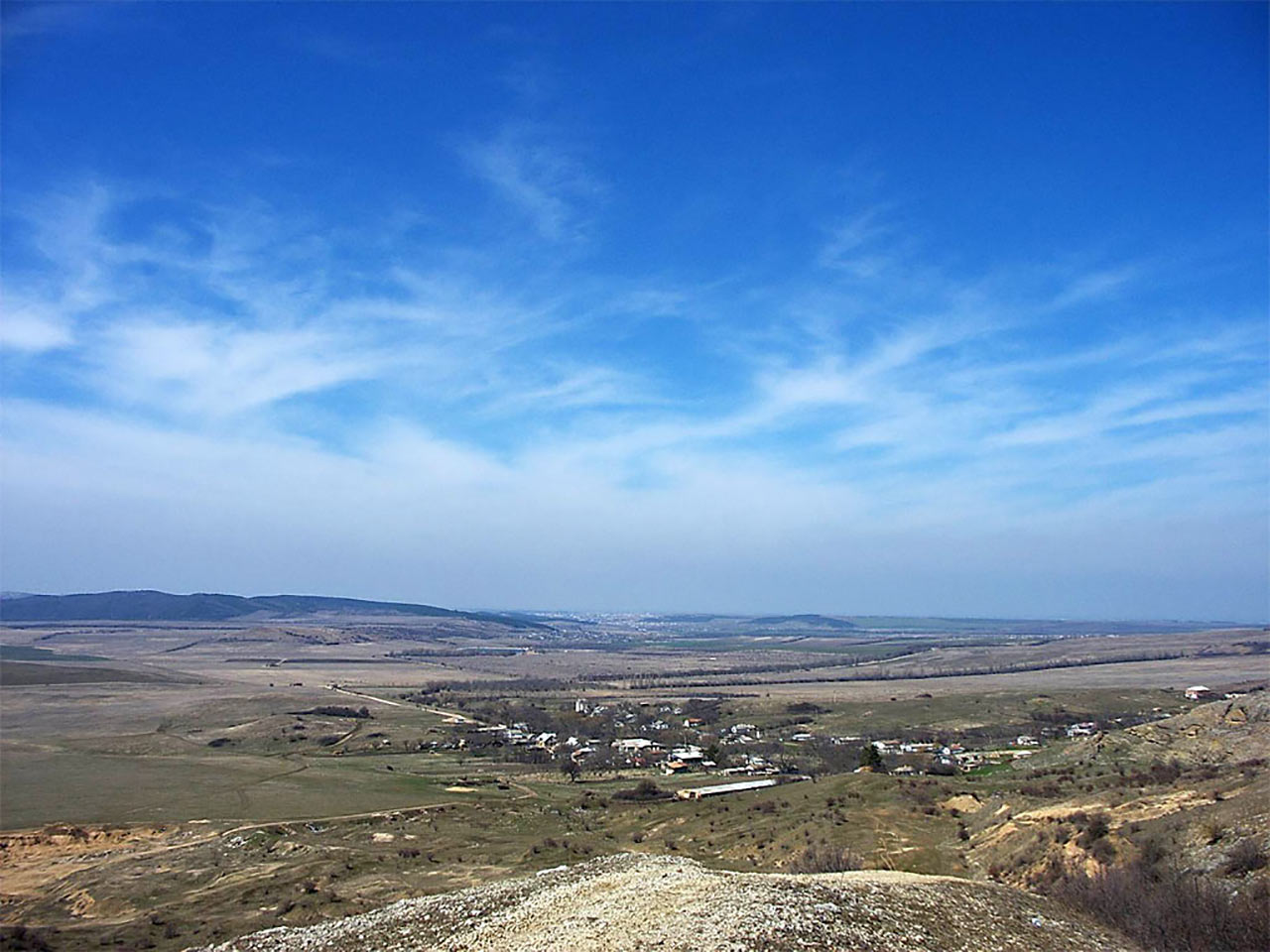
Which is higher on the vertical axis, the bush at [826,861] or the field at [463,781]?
the bush at [826,861]

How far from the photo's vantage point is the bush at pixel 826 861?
27.5 metres

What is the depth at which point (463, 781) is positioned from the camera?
57.2m

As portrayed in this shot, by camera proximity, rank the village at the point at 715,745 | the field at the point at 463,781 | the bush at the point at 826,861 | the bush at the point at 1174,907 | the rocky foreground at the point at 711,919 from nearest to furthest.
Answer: the rocky foreground at the point at 711,919, the bush at the point at 1174,907, the bush at the point at 826,861, the field at the point at 463,781, the village at the point at 715,745

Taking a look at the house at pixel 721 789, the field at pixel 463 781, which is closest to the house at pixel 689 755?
the field at pixel 463 781

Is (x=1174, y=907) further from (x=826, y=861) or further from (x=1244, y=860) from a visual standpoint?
(x=826, y=861)

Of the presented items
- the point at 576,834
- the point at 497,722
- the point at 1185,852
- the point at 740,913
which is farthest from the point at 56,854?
A: the point at 497,722

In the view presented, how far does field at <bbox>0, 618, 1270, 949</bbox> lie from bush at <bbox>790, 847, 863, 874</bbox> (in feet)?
2.77

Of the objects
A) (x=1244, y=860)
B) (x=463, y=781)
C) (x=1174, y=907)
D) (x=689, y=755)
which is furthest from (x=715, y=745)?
(x=1174, y=907)

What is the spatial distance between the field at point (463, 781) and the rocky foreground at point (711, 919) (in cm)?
581

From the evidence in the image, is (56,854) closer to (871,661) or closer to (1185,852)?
(1185,852)

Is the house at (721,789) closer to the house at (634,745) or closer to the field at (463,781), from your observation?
the field at (463,781)

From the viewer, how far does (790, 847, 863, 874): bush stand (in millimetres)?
27469

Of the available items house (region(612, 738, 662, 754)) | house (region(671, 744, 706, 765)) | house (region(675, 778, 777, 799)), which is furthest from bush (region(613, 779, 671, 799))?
house (region(612, 738, 662, 754))

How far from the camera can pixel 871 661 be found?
180 meters
